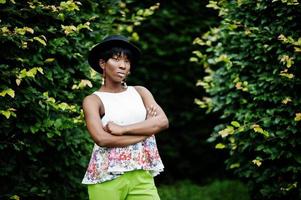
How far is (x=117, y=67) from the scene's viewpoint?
378 cm

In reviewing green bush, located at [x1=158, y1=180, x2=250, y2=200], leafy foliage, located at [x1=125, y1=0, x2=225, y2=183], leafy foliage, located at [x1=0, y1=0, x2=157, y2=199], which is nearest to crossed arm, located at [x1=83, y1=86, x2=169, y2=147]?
leafy foliage, located at [x1=0, y1=0, x2=157, y2=199]

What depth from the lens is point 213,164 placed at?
8266mm

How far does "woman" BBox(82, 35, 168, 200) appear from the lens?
11.8 ft

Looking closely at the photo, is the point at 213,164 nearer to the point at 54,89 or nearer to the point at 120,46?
the point at 54,89

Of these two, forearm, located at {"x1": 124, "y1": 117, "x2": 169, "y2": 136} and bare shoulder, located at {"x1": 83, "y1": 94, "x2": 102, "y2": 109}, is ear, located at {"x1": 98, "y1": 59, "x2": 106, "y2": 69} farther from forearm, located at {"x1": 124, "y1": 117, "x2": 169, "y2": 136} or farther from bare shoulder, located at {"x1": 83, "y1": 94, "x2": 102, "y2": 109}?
forearm, located at {"x1": 124, "y1": 117, "x2": 169, "y2": 136}

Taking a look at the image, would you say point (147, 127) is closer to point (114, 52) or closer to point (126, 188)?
point (126, 188)

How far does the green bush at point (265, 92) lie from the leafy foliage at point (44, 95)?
1471 millimetres

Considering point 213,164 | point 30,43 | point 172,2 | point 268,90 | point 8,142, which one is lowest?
point 213,164

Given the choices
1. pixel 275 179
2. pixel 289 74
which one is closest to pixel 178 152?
pixel 275 179

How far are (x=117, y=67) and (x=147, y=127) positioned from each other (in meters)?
0.51

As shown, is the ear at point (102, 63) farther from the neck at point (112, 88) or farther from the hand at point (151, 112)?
the hand at point (151, 112)

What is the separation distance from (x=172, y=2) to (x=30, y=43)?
11.6ft

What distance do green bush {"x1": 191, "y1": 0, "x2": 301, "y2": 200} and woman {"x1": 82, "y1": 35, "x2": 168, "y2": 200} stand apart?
1.30 m

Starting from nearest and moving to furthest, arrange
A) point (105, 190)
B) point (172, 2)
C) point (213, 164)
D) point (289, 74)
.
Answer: point (105, 190) → point (289, 74) → point (172, 2) → point (213, 164)
